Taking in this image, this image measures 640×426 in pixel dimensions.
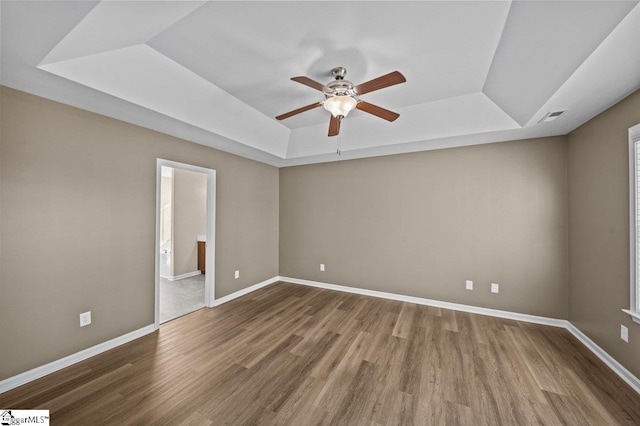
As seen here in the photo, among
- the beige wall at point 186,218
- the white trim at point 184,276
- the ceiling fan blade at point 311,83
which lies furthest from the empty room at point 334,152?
the beige wall at point 186,218

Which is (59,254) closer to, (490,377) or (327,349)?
(327,349)

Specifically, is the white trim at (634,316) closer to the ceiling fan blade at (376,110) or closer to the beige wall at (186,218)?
the ceiling fan blade at (376,110)

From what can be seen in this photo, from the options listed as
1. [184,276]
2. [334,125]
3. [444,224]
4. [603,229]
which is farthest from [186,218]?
[603,229]

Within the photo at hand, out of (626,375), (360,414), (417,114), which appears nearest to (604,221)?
(626,375)

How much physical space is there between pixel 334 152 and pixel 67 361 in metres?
3.95

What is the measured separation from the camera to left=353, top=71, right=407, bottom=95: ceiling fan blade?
5.57 feet

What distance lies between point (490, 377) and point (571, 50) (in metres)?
2.60

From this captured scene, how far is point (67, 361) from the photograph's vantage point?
2.18m

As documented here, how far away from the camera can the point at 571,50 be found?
156 cm

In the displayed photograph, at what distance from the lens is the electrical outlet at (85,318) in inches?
89.9

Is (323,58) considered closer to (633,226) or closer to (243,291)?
(633,226)

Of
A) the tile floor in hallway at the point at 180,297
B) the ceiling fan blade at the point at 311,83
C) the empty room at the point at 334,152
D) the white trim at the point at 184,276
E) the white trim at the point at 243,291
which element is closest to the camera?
the empty room at the point at 334,152

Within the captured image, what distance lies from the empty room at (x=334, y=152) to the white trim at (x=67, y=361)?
16 mm

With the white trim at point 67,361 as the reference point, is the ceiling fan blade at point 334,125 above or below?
above
